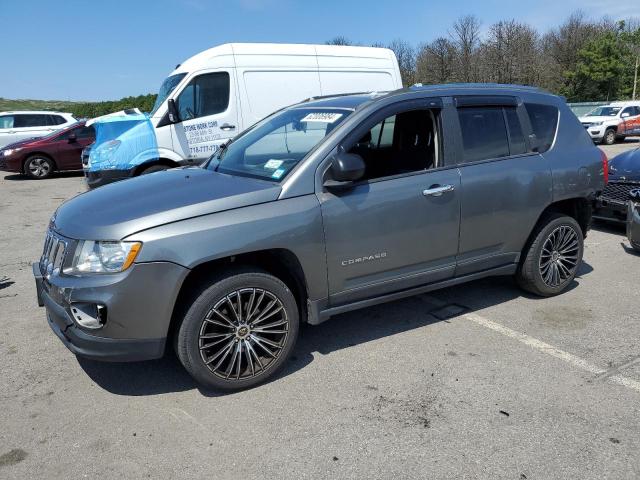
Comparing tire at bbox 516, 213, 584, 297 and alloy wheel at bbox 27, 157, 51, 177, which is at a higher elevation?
alloy wheel at bbox 27, 157, 51, 177

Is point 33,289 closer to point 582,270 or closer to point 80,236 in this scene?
point 80,236

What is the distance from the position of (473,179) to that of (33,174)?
46.5 ft

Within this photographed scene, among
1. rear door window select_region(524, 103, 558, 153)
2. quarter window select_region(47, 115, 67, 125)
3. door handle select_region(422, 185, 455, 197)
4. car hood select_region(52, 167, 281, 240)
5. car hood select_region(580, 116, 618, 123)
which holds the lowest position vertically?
car hood select_region(580, 116, 618, 123)

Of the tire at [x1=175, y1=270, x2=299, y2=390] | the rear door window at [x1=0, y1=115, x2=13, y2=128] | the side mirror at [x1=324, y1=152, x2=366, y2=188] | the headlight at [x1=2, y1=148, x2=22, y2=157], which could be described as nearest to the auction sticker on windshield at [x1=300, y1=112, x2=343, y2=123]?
the side mirror at [x1=324, y1=152, x2=366, y2=188]

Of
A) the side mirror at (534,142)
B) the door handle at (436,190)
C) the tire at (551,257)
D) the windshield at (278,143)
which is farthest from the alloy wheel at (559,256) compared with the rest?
the windshield at (278,143)

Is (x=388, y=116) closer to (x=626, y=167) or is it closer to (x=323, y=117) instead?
(x=323, y=117)

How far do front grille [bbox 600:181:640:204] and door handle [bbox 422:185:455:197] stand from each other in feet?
12.9

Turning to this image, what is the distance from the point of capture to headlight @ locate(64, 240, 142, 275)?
294 cm

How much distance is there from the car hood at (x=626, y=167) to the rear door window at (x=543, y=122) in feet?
8.55

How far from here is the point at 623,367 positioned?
3.59 meters

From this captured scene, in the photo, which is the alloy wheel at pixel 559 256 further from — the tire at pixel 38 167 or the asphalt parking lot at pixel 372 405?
the tire at pixel 38 167

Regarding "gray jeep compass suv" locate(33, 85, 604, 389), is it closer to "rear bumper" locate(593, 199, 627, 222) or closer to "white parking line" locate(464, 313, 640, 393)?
"white parking line" locate(464, 313, 640, 393)

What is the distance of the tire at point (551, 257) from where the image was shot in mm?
4629

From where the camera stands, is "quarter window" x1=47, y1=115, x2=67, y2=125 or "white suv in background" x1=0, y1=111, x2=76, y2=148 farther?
"quarter window" x1=47, y1=115, x2=67, y2=125
